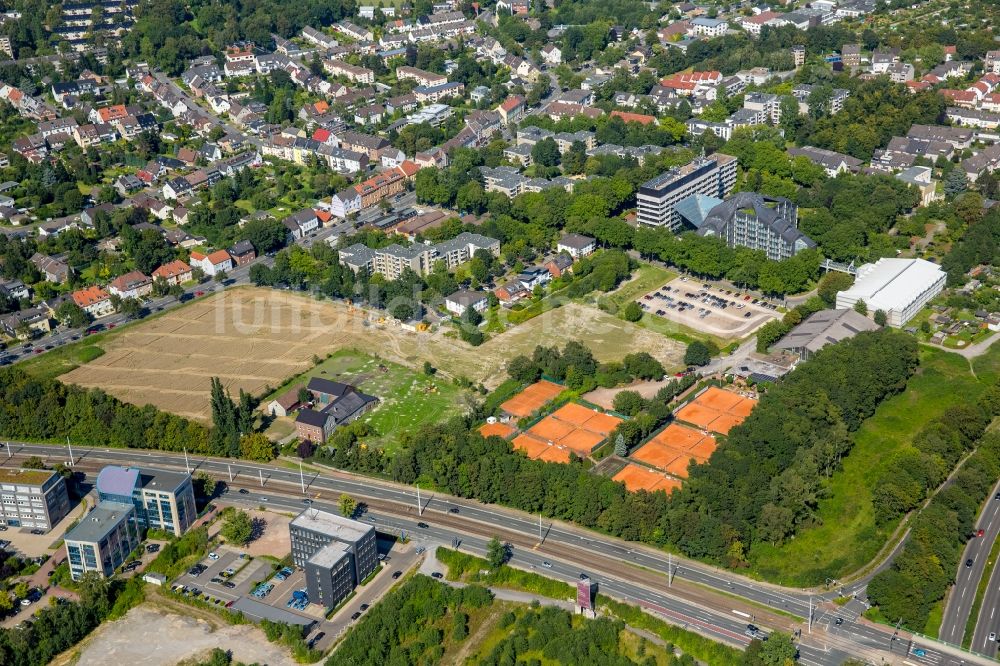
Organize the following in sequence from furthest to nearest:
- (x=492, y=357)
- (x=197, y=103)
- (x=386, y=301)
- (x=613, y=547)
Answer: (x=197, y=103)
(x=386, y=301)
(x=492, y=357)
(x=613, y=547)

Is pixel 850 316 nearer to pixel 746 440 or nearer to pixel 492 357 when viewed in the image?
pixel 746 440

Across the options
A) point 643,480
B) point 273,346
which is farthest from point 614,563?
point 273,346

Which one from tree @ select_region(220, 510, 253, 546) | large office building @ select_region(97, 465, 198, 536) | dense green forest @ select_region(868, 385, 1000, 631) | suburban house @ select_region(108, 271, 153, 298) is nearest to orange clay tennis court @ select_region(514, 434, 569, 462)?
tree @ select_region(220, 510, 253, 546)

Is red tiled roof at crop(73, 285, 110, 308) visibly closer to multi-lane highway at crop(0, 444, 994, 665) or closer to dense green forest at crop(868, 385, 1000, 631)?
multi-lane highway at crop(0, 444, 994, 665)

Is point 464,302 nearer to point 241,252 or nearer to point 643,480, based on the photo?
point 241,252

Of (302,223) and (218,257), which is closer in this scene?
(218,257)

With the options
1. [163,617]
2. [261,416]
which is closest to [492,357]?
[261,416]
